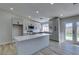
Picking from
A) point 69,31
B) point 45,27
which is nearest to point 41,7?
point 69,31

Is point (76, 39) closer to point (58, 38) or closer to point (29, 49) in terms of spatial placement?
point (58, 38)

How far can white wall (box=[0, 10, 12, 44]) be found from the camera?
266 inches

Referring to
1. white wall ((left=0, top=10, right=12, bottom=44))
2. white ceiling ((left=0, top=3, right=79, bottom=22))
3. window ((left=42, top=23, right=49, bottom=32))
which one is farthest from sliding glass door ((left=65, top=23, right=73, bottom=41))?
white wall ((left=0, top=10, right=12, bottom=44))

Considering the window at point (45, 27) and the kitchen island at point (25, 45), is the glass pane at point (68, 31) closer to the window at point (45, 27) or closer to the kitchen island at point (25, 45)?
the window at point (45, 27)

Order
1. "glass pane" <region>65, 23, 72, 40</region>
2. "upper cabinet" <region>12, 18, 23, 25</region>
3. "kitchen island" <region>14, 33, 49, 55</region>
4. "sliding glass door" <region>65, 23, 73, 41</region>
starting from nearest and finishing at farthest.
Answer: "kitchen island" <region>14, 33, 49, 55</region> → "upper cabinet" <region>12, 18, 23, 25</region> → "sliding glass door" <region>65, 23, 73, 41</region> → "glass pane" <region>65, 23, 72, 40</region>

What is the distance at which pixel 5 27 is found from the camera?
7.15 meters

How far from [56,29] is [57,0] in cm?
778

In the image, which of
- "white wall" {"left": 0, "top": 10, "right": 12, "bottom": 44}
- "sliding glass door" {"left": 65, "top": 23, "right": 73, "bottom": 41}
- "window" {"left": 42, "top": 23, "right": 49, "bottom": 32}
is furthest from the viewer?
"window" {"left": 42, "top": 23, "right": 49, "bottom": 32}

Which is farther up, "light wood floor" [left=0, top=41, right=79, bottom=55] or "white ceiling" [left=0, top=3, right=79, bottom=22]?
"white ceiling" [left=0, top=3, right=79, bottom=22]

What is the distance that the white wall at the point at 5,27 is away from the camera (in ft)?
22.2

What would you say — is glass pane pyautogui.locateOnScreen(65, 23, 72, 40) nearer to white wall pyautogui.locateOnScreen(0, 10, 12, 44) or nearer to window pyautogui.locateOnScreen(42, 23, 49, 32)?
window pyautogui.locateOnScreen(42, 23, 49, 32)

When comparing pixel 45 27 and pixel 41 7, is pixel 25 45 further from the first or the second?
pixel 45 27

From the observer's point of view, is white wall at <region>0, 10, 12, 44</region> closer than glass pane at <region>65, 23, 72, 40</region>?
Yes

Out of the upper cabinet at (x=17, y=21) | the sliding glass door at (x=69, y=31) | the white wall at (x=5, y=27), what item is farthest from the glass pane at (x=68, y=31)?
the white wall at (x=5, y=27)
